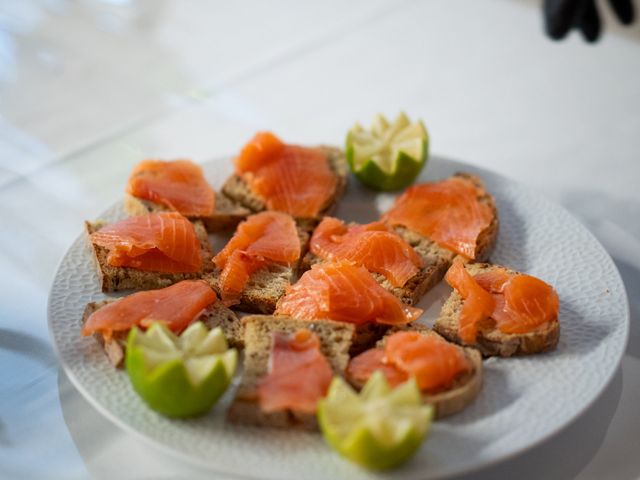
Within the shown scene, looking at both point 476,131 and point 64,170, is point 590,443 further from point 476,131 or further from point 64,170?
point 64,170

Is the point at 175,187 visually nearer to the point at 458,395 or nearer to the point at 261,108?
the point at 261,108

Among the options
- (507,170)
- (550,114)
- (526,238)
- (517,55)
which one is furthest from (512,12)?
(526,238)

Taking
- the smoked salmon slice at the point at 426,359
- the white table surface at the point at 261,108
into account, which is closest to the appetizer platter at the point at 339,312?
the smoked salmon slice at the point at 426,359

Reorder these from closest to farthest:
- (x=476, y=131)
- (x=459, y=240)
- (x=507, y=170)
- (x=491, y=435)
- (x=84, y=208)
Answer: (x=491, y=435) < (x=459, y=240) < (x=84, y=208) < (x=507, y=170) < (x=476, y=131)

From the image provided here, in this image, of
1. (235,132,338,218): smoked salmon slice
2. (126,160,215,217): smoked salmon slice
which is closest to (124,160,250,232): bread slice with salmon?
(126,160,215,217): smoked salmon slice

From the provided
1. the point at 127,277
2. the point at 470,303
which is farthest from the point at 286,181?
the point at 470,303
